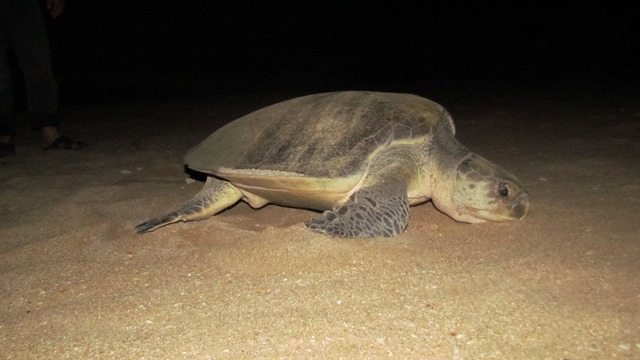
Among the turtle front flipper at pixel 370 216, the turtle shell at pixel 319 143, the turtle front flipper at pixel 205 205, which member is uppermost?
the turtle shell at pixel 319 143

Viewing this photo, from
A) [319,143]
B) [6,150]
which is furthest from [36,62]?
[319,143]

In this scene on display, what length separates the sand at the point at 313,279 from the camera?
4.85ft

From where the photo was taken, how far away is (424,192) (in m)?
2.64

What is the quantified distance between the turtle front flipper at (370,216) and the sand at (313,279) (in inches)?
2.4

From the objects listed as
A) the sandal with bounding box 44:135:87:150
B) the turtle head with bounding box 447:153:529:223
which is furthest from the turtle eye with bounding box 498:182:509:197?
the sandal with bounding box 44:135:87:150

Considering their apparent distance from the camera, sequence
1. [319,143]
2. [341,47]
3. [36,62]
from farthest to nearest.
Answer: [341,47]
[36,62]
[319,143]

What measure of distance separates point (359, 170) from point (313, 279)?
0.80m

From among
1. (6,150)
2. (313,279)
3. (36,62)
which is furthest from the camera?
(6,150)

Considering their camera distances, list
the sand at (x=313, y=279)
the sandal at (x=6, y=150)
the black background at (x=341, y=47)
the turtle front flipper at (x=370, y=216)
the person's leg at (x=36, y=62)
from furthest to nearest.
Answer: the black background at (x=341, y=47), the sandal at (x=6, y=150), the person's leg at (x=36, y=62), the turtle front flipper at (x=370, y=216), the sand at (x=313, y=279)

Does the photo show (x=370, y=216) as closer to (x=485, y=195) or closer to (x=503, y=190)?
(x=485, y=195)

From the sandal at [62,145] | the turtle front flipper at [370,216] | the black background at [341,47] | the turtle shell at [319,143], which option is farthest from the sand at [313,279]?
the black background at [341,47]

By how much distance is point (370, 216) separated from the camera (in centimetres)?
224

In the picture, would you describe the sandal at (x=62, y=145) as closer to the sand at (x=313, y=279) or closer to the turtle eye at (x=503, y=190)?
the sand at (x=313, y=279)

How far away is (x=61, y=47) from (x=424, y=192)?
55.7ft
